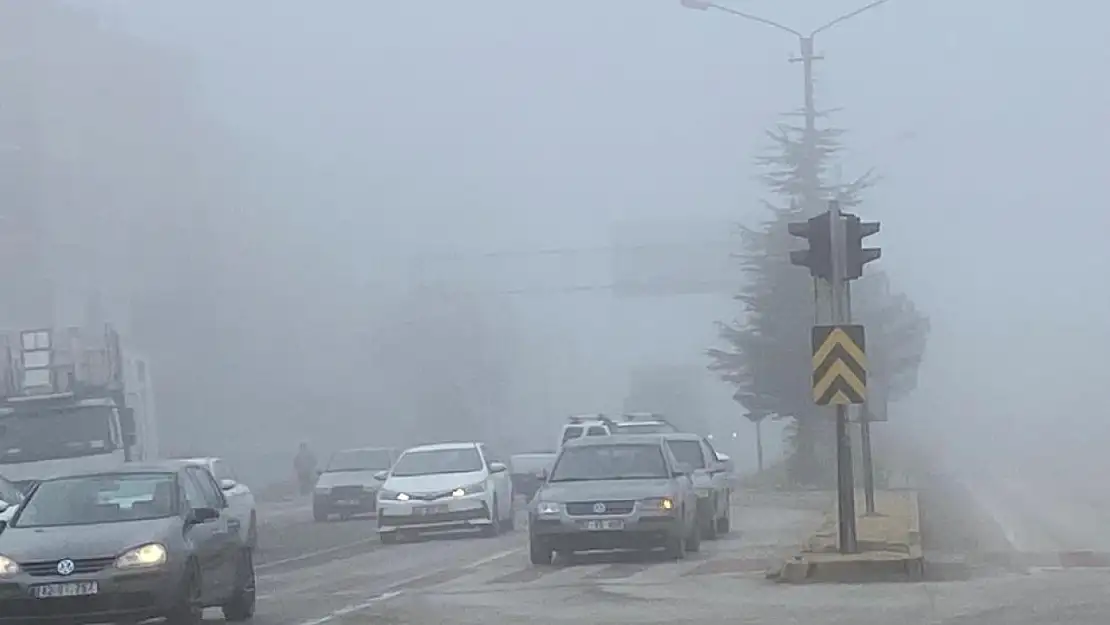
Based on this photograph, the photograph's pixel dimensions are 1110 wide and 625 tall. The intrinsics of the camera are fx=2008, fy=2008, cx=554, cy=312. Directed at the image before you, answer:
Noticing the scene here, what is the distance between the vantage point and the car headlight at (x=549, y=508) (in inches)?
906

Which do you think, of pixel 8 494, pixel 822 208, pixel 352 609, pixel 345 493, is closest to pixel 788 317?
pixel 822 208

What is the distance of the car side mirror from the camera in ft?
53.0

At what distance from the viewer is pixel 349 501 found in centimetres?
4153

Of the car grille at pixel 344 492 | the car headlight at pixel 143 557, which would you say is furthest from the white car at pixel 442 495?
the car headlight at pixel 143 557

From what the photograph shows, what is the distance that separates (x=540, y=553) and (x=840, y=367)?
5.37 metres

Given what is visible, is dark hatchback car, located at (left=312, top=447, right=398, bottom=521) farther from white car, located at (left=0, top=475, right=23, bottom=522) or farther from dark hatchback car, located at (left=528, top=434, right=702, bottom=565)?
dark hatchback car, located at (left=528, top=434, right=702, bottom=565)

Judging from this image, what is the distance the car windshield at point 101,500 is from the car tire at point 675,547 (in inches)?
313

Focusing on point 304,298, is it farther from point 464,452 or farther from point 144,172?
point 464,452

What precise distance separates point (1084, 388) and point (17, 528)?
83.9 m

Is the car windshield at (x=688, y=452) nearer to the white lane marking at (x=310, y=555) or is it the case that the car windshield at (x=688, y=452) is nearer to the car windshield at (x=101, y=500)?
the white lane marking at (x=310, y=555)

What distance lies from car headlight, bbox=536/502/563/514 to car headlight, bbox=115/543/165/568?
8255 millimetres

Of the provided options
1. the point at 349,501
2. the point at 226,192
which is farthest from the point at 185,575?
the point at 226,192

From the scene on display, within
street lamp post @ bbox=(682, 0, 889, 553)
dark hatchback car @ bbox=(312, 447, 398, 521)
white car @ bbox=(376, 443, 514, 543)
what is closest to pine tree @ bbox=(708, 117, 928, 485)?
street lamp post @ bbox=(682, 0, 889, 553)

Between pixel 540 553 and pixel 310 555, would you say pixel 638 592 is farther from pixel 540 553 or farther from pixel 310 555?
pixel 310 555
